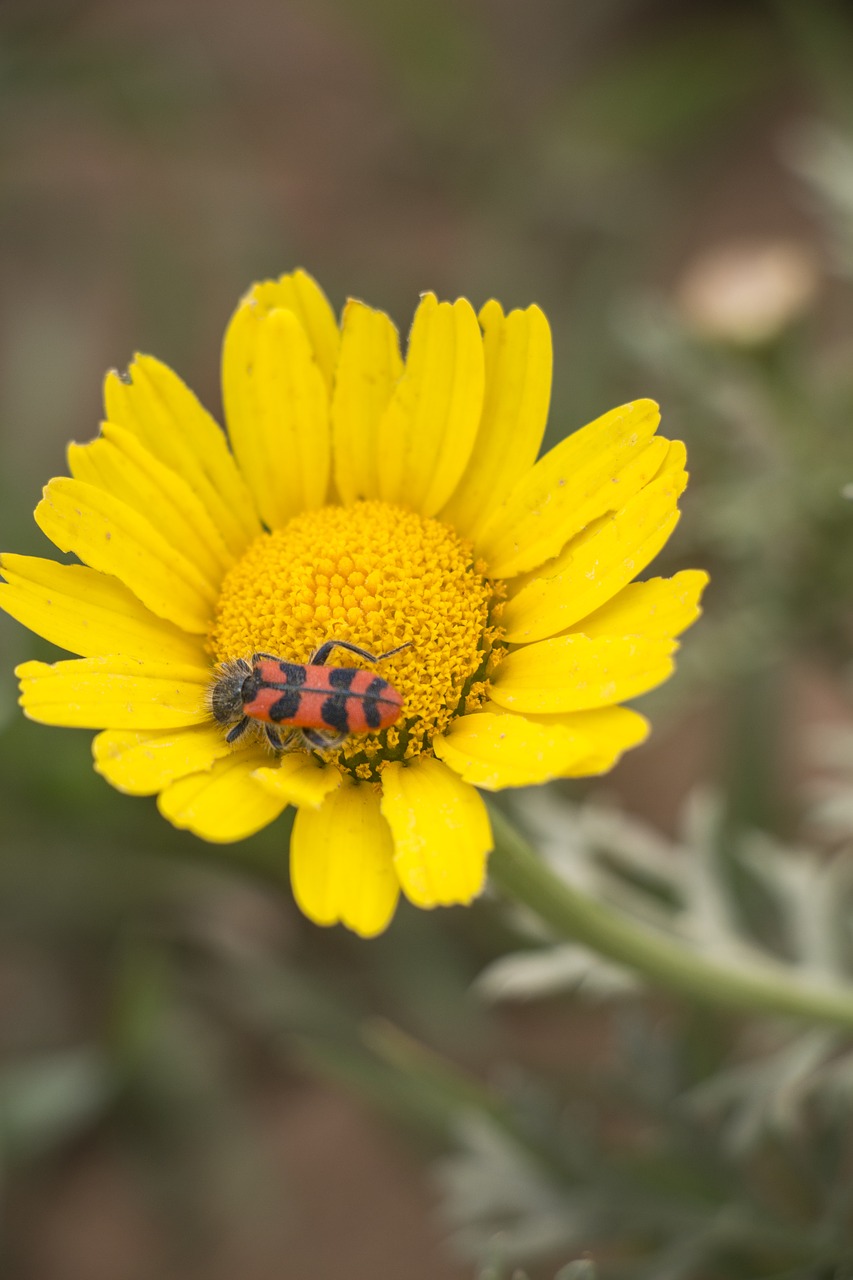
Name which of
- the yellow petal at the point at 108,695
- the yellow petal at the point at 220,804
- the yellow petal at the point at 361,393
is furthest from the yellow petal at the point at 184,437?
the yellow petal at the point at 220,804

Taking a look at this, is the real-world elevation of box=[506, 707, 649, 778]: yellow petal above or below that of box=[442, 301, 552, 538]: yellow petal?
below

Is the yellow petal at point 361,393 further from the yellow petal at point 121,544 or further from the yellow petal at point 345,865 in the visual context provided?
the yellow petal at point 345,865

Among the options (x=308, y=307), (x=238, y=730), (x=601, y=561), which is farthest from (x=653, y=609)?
(x=308, y=307)

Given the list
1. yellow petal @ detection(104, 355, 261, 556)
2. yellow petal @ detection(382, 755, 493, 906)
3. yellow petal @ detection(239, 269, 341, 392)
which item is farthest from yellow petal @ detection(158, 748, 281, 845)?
yellow petal @ detection(239, 269, 341, 392)

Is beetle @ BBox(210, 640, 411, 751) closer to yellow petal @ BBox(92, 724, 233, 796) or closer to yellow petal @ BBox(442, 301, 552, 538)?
yellow petal @ BBox(92, 724, 233, 796)

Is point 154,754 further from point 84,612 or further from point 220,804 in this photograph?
point 84,612

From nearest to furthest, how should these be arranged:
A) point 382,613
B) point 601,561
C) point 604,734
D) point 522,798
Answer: point 604,734
point 601,561
point 382,613
point 522,798

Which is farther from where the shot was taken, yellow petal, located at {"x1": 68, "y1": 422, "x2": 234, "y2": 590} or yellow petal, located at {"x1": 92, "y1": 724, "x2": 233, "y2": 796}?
yellow petal, located at {"x1": 68, "y1": 422, "x2": 234, "y2": 590}
